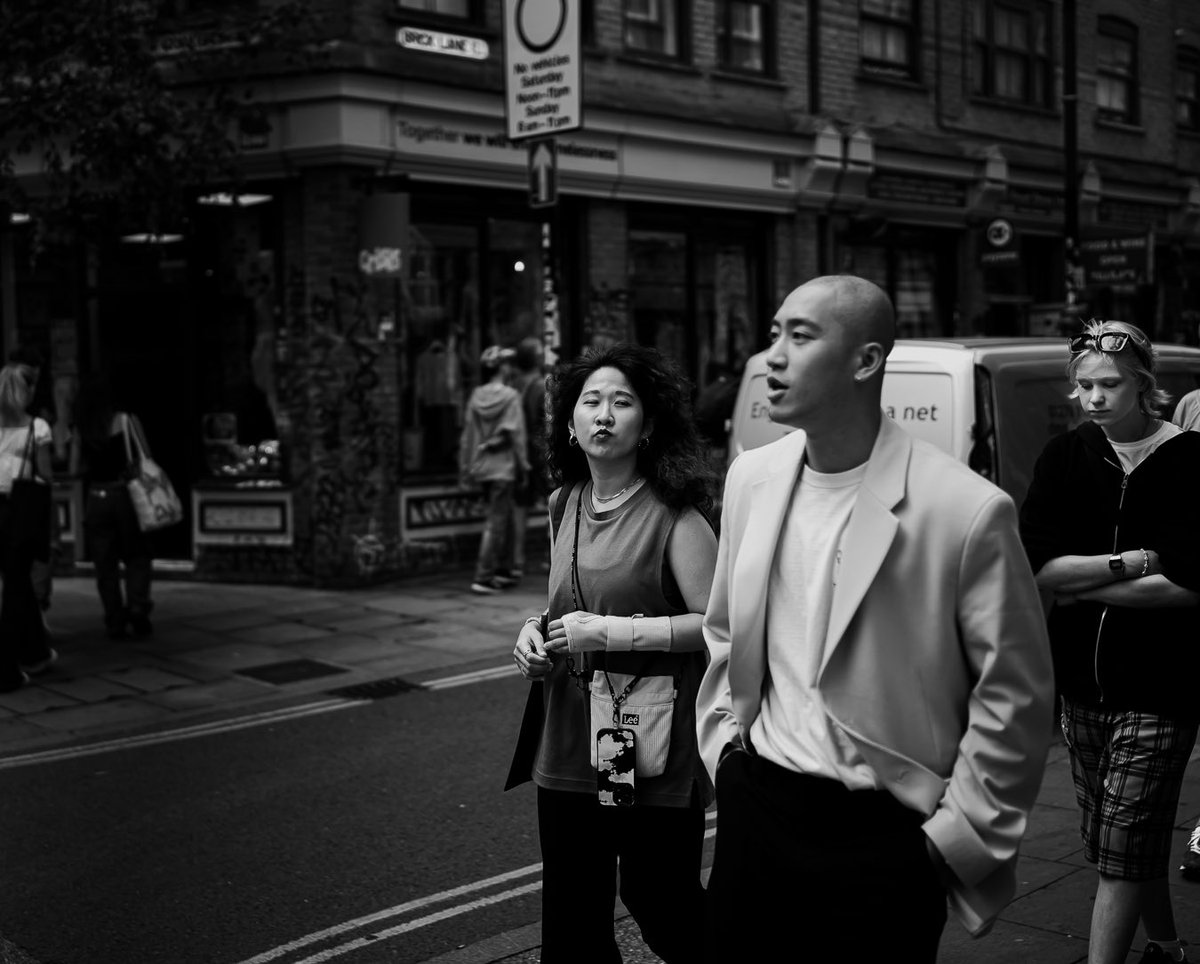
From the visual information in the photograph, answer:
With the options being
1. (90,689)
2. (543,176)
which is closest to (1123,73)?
(543,176)

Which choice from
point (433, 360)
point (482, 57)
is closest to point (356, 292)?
point (433, 360)

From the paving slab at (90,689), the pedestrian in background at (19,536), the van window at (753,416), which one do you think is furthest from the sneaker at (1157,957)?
the pedestrian in background at (19,536)

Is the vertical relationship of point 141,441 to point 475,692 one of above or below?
above

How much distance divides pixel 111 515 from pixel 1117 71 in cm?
1965

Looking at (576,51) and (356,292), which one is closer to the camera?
(576,51)

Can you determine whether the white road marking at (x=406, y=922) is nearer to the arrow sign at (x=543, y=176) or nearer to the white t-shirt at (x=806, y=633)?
the white t-shirt at (x=806, y=633)

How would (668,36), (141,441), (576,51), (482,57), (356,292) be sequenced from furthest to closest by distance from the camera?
1. (668,36)
2. (482,57)
3. (356,292)
4. (576,51)
5. (141,441)

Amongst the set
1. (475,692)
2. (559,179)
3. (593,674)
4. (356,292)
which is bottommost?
(475,692)

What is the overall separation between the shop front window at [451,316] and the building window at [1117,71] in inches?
511

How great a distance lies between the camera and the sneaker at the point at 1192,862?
5320 millimetres

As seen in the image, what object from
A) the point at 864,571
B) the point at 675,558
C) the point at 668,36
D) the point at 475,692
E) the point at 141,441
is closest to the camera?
the point at 864,571

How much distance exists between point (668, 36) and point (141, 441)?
8.60m

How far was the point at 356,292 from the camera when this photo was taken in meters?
14.0

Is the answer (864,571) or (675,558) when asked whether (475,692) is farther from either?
(864,571)
